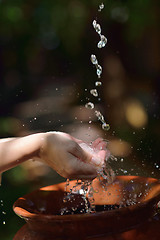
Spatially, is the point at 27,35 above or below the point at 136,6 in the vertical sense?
below

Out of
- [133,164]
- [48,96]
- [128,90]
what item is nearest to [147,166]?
[133,164]

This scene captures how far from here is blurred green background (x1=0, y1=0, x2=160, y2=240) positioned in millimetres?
2277

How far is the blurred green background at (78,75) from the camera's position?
7.47 feet

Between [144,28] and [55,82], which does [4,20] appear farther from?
[144,28]

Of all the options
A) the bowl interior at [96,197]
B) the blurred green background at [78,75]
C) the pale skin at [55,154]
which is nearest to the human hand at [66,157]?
the pale skin at [55,154]

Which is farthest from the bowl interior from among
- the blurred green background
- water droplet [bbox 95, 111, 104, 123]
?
water droplet [bbox 95, 111, 104, 123]

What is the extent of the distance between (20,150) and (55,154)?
0.29 ft

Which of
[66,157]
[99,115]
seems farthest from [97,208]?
[99,115]

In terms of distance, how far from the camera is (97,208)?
0.94 metres

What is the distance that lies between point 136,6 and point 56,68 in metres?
0.76

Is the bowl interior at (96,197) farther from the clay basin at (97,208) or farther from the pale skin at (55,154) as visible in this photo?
the pale skin at (55,154)

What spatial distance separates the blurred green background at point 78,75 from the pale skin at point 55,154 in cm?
140

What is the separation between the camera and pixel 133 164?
7.47ft

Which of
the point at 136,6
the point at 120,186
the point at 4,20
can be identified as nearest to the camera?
the point at 120,186
